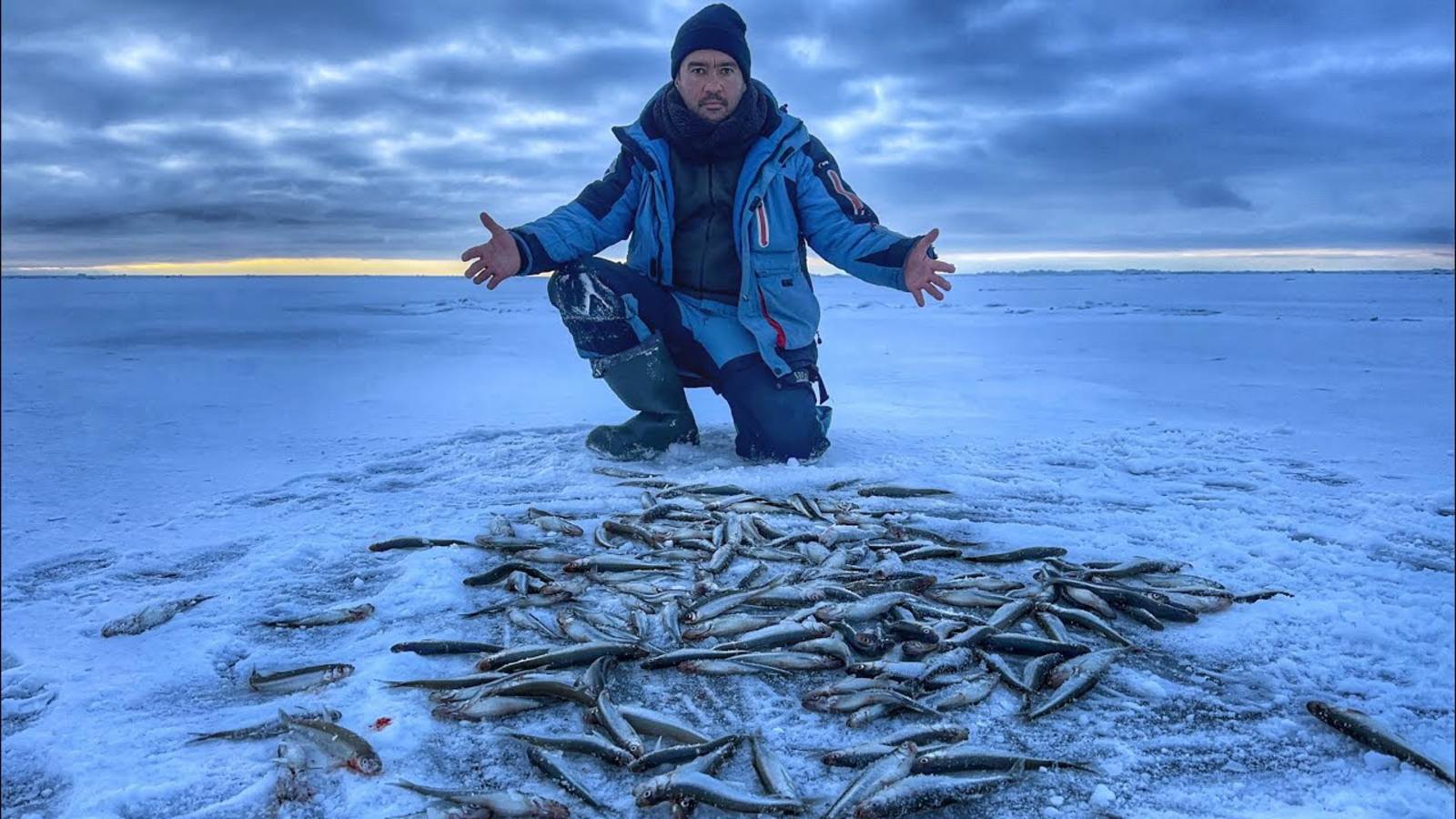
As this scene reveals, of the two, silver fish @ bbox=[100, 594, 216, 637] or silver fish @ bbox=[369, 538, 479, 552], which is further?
silver fish @ bbox=[369, 538, 479, 552]

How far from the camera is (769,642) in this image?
2.94 meters

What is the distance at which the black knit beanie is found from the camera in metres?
5.32

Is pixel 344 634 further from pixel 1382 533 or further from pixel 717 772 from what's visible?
pixel 1382 533

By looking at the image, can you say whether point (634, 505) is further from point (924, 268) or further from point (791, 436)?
point (924, 268)

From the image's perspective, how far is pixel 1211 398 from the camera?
885 cm

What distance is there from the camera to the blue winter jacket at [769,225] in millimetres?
5516

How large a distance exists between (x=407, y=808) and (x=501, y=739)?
355 millimetres

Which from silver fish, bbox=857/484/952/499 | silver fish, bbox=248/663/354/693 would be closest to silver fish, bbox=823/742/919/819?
silver fish, bbox=248/663/354/693

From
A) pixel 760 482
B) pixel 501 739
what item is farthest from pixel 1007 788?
pixel 760 482

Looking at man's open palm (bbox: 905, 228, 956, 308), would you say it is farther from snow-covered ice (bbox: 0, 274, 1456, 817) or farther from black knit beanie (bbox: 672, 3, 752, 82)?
black knit beanie (bbox: 672, 3, 752, 82)

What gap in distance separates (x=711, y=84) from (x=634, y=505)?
2.61 m

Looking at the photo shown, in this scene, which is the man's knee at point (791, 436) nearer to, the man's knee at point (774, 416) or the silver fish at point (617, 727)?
the man's knee at point (774, 416)

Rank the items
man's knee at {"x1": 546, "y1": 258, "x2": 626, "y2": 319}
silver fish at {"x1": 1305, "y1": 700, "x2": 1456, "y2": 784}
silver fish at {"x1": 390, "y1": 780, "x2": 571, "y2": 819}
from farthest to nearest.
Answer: man's knee at {"x1": 546, "y1": 258, "x2": 626, "y2": 319}, silver fish at {"x1": 1305, "y1": 700, "x2": 1456, "y2": 784}, silver fish at {"x1": 390, "y1": 780, "x2": 571, "y2": 819}

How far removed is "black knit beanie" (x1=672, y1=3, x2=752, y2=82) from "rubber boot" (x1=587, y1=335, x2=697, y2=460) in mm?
1855
